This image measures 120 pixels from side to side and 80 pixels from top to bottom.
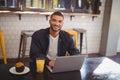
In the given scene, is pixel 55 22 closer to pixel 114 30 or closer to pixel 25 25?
pixel 25 25

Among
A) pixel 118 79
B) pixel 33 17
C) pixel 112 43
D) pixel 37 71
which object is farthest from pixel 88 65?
pixel 112 43

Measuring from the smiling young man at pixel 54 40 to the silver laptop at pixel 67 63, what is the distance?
46cm

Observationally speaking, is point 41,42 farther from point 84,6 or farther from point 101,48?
point 101,48

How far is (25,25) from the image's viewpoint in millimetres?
3979

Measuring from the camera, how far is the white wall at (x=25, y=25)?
385 centimetres

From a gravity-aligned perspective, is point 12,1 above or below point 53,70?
above

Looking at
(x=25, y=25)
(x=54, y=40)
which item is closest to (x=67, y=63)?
(x=54, y=40)

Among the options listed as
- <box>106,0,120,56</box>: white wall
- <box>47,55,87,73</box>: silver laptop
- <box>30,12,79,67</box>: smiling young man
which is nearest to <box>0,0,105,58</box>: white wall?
<box>106,0,120,56</box>: white wall

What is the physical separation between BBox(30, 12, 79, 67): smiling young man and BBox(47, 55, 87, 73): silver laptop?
46 cm

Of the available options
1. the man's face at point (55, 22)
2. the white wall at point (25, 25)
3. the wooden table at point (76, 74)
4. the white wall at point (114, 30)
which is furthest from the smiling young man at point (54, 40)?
the white wall at point (114, 30)

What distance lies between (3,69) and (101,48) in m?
3.40

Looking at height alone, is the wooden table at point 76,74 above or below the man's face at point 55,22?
below

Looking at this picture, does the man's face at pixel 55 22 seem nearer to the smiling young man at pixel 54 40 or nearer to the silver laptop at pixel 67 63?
the smiling young man at pixel 54 40

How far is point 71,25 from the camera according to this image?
4.34 m
